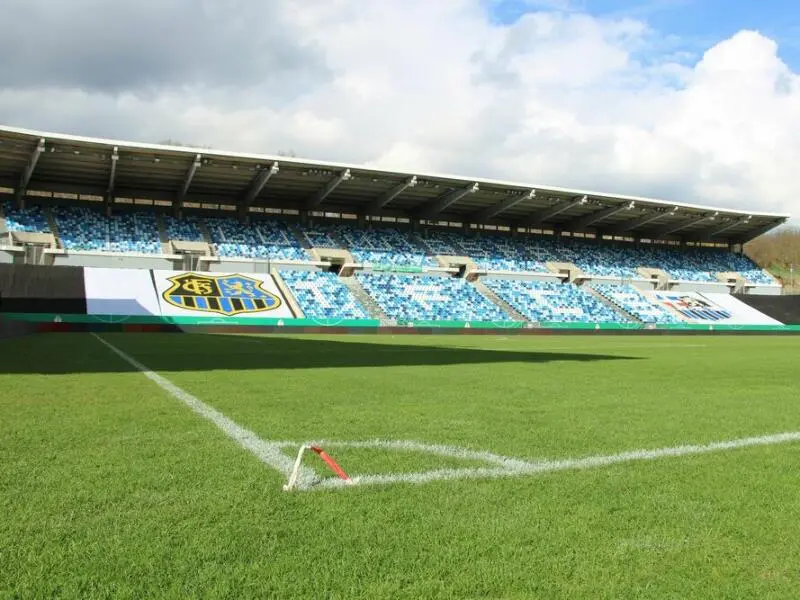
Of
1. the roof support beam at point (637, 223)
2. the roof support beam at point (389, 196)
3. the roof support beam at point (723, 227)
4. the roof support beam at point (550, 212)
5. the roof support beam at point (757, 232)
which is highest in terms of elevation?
the roof support beam at point (389, 196)

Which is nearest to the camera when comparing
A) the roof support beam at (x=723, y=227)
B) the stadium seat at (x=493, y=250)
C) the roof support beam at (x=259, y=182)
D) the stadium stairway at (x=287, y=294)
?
the stadium stairway at (x=287, y=294)

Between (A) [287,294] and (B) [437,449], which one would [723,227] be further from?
(B) [437,449]

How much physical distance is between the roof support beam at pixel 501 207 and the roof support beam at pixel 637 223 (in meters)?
12.0

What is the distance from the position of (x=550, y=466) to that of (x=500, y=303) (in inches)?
1641

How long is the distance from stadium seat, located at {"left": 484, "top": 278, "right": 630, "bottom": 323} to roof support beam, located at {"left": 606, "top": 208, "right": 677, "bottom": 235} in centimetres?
1088

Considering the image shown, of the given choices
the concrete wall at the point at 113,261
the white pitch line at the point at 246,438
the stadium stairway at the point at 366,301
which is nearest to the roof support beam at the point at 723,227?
the stadium stairway at the point at 366,301

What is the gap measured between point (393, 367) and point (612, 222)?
49688mm

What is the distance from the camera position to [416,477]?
173 inches

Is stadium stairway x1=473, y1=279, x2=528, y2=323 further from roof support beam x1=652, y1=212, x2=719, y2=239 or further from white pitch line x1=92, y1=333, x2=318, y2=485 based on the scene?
white pitch line x1=92, y1=333, x2=318, y2=485

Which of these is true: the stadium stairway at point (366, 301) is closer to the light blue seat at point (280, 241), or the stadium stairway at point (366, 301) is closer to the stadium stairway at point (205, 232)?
the light blue seat at point (280, 241)

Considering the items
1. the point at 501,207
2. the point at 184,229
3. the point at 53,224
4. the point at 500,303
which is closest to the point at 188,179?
the point at 184,229

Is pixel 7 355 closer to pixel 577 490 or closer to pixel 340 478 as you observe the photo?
pixel 340 478

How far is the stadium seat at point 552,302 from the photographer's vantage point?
45562 millimetres

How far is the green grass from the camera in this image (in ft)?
9.09
